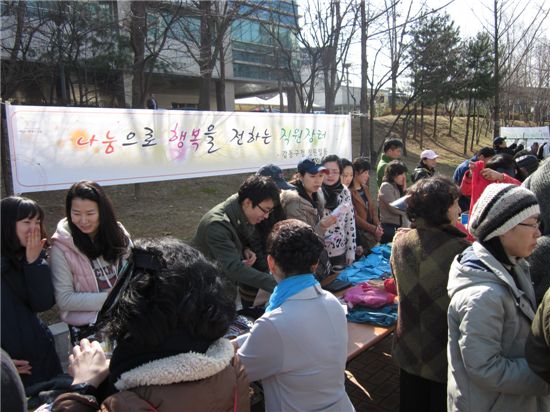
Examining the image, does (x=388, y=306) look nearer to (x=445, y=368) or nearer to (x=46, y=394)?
(x=445, y=368)

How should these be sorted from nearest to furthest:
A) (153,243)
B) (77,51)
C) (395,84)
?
1. (153,243)
2. (77,51)
3. (395,84)

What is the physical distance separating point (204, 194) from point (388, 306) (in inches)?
224

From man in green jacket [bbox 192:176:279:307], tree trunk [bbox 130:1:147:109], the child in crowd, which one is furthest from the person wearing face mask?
tree trunk [bbox 130:1:147:109]

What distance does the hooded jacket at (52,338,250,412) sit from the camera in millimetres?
913

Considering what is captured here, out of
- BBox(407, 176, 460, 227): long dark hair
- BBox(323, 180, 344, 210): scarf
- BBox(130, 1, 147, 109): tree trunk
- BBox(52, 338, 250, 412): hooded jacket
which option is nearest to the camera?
BBox(52, 338, 250, 412): hooded jacket

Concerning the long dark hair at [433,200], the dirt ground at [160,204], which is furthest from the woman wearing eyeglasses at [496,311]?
the dirt ground at [160,204]

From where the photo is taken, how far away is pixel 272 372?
1443mm

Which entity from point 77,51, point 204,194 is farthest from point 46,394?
point 77,51

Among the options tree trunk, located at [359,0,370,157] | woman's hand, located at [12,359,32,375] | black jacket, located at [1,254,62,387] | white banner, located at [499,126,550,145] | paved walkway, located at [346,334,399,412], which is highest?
tree trunk, located at [359,0,370,157]

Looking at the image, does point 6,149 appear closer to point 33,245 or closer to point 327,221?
point 33,245

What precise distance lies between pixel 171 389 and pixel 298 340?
0.57 m

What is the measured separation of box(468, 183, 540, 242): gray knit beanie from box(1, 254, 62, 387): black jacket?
2027mm

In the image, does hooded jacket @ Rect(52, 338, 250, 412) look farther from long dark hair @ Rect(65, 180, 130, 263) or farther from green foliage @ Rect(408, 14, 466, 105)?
green foliage @ Rect(408, 14, 466, 105)

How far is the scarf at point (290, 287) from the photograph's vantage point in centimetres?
148
